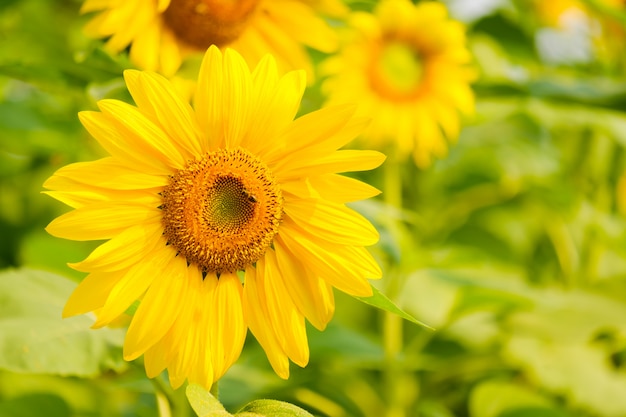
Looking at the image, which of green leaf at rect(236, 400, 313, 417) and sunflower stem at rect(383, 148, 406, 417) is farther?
sunflower stem at rect(383, 148, 406, 417)

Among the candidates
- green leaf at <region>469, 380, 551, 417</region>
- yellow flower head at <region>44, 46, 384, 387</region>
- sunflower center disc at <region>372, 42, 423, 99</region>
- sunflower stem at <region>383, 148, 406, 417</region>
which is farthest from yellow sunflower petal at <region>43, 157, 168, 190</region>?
sunflower center disc at <region>372, 42, 423, 99</region>

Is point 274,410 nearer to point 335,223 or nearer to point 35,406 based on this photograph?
point 335,223

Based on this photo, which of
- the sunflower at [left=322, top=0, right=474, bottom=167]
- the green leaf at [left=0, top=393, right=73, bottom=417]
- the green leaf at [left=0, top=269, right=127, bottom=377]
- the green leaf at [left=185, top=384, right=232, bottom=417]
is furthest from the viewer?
the sunflower at [left=322, top=0, right=474, bottom=167]

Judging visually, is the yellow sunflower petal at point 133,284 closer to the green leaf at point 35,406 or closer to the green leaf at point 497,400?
the green leaf at point 35,406

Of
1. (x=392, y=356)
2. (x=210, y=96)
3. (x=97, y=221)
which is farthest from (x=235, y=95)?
(x=392, y=356)

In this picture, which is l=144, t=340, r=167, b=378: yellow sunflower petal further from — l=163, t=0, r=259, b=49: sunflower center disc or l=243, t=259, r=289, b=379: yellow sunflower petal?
l=163, t=0, r=259, b=49: sunflower center disc

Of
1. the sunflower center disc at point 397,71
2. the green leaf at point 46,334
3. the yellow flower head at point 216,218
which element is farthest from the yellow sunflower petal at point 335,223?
the sunflower center disc at point 397,71

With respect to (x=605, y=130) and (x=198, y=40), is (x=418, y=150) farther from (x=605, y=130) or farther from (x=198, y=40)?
(x=198, y=40)
